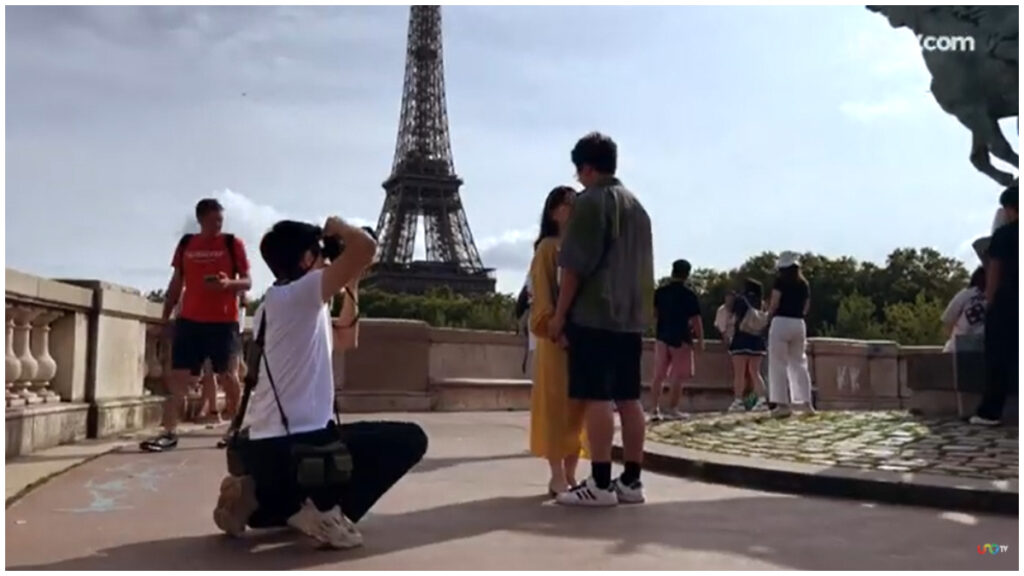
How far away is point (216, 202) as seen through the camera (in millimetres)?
7863

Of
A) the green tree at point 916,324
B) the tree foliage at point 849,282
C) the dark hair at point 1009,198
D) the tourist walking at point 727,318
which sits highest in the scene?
the tree foliage at point 849,282

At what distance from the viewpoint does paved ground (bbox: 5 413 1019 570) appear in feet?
13.3

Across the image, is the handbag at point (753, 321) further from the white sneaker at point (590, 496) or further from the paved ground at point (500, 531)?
the white sneaker at point (590, 496)

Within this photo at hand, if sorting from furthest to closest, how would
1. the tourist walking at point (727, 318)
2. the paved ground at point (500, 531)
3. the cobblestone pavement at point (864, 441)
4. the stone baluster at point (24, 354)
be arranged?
the tourist walking at point (727, 318), the stone baluster at point (24, 354), the cobblestone pavement at point (864, 441), the paved ground at point (500, 531)

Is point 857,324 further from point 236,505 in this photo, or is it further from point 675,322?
point 236,505

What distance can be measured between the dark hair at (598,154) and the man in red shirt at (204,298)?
3.07m

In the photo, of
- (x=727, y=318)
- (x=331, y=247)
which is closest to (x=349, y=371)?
(x=727, y=318)

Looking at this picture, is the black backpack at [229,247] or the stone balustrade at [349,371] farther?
the black backpack at [229,247]

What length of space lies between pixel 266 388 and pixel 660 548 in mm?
1511

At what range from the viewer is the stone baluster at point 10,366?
271 inches

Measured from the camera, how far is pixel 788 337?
1037 centimetres

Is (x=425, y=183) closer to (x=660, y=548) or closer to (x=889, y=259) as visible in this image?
(x=889, y=259)

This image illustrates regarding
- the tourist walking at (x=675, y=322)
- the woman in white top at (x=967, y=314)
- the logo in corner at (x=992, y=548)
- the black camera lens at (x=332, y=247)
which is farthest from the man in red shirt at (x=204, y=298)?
the woman in white top at (x=967, y=314)

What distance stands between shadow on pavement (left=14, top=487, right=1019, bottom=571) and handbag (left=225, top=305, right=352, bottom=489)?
0.83 feet
